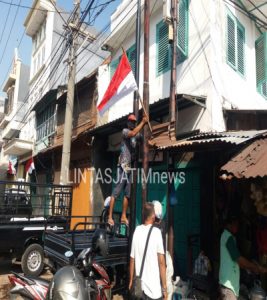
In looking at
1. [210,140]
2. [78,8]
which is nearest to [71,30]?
[78,8]

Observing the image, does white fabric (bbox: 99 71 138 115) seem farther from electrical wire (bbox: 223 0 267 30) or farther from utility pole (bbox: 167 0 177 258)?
electrical wire (bbox: 223 0 267 30)

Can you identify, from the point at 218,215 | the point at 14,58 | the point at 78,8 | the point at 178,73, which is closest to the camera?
the point at 218,215

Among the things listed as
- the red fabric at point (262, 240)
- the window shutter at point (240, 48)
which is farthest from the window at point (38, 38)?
the red fabric at point (262, 240)

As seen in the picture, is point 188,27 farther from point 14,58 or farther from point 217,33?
point 14,58

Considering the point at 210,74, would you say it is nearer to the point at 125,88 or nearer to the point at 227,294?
the point at 125,88

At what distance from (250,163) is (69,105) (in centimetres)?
745

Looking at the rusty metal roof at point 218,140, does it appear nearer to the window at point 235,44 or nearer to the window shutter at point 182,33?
the window shutter at point 182,33

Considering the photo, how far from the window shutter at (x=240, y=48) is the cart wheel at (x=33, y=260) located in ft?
24.0

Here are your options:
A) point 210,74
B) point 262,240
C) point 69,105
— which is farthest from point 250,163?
point 69,105

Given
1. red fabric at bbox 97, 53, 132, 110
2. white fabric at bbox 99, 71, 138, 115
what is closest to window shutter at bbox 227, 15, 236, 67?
red fabric at bbox 97, 53, 132, 110

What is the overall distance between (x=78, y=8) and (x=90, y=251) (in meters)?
9.27

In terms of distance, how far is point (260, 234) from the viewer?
488cm

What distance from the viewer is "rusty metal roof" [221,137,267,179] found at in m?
3.78

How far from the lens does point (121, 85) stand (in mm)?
5098
